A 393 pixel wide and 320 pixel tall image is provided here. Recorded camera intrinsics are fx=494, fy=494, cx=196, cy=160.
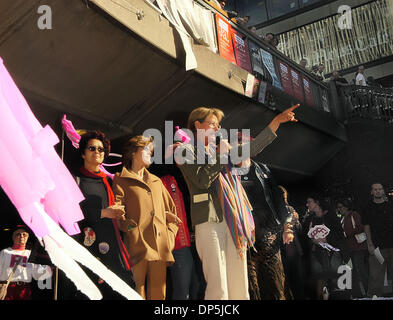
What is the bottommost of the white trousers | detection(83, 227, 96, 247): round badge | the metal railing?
the white trousers

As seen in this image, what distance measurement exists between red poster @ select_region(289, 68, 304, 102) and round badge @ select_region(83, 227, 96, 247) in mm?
6138

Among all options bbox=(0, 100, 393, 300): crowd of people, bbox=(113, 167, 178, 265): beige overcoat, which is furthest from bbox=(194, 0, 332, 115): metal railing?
bbox=(113, 167, 178, 265): beige overcoat

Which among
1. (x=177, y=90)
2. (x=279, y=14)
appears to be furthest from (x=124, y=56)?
(x=279, y=14)

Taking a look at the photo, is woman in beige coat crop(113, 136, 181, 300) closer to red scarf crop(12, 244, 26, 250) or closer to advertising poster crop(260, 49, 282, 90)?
red scarf crop(12, 244, 26, 250)

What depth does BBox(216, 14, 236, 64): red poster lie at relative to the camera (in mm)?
6887

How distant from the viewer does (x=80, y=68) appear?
16.2 ft

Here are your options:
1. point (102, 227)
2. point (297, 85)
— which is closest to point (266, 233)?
point (102, 227)

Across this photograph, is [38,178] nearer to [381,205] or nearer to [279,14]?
[381,205]

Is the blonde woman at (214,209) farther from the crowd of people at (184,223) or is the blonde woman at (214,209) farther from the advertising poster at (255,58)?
the advertising poster at (255,58)

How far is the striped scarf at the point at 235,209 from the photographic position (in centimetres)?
356

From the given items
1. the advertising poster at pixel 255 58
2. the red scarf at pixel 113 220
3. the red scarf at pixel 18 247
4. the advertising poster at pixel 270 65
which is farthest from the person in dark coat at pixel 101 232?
the advertising poster at pixel 270 65

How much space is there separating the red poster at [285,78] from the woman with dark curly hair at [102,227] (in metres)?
5.50

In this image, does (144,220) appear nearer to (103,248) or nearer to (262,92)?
(103,248)

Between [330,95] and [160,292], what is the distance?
7.96 m
